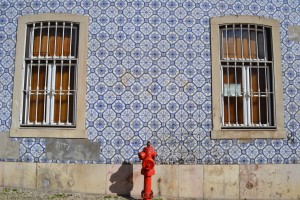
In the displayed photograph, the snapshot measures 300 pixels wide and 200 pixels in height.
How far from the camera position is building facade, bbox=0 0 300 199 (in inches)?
255

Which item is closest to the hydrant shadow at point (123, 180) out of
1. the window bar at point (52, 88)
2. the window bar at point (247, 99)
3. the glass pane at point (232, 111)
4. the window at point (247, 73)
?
the window bar at point (52, 88)

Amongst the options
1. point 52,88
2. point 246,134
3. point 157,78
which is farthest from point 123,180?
point 246,134

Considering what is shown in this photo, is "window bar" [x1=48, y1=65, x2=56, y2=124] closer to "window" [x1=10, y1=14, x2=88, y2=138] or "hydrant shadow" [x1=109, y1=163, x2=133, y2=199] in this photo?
"window" [x1=10, y1=14, x2=88, y2=138]

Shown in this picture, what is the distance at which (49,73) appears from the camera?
22.3 ft

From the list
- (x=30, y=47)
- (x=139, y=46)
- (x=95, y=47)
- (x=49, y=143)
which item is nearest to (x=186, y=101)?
(x=139, y=46)

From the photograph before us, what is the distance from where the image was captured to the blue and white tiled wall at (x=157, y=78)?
649cm

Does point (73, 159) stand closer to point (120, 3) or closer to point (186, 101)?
point (186, 101)

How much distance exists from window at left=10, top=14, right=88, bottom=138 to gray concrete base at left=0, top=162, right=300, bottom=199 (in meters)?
0.80

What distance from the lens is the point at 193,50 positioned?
6723mm

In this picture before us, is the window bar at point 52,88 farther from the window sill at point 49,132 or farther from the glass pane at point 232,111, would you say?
the glass pane at point 232,111

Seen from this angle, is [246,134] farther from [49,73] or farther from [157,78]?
[49,73]

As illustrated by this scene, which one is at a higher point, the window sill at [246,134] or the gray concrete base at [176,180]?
the window sill at [246,134]

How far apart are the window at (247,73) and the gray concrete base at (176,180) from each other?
0.81 m

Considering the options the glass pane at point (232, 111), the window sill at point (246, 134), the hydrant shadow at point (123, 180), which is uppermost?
the glass pane at point (232, 111)
